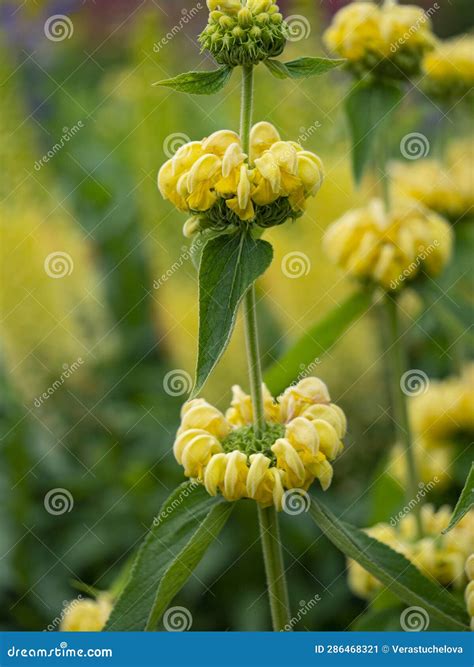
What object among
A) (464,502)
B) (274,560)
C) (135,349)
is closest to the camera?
(464,502)

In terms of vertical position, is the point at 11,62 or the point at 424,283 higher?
the point at 11,62

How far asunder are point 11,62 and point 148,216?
0.36m

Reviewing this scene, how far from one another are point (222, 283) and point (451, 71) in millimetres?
581

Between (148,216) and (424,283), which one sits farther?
(148,216)

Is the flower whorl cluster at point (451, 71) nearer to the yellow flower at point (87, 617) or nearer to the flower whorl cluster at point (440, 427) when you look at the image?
the flower whorl cluster at point (440, 427)

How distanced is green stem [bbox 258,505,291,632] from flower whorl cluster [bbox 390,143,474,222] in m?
0.51

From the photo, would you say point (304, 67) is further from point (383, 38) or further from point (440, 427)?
point (440, 427)

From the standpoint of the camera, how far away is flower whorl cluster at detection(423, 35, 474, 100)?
3.49ft

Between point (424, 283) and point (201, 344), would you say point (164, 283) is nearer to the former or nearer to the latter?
point (424, 283)

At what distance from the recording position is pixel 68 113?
1838 mm

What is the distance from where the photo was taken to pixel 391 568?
657mm

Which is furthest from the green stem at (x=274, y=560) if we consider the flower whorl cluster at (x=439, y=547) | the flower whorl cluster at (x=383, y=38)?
the flower whorl cluster at (x=383, y=38)

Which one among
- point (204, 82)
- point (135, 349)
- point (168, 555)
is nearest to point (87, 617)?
A: point (168, 555)
